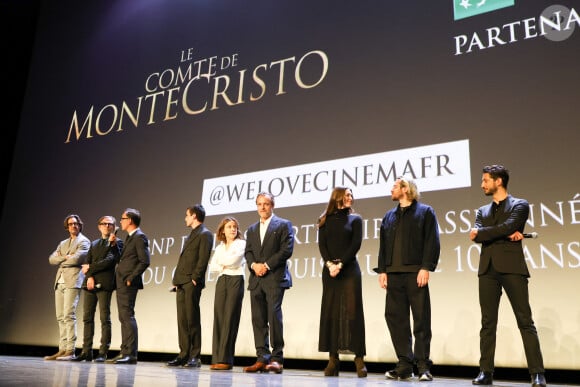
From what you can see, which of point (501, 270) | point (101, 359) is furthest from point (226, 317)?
point (501, 270)

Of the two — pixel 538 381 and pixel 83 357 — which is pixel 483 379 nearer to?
pixel 538 381

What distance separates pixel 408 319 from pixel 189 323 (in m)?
1.75

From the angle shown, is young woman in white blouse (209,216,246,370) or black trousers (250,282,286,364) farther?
young woman in white blouse (209,216,246,370)

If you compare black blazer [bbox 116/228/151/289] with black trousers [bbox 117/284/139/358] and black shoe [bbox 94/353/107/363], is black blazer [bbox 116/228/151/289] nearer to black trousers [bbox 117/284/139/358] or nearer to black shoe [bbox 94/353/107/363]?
black trousers [bbox 117/284/139/358]

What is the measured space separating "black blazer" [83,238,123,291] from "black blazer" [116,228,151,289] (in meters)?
0.16

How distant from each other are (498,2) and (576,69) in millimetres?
856

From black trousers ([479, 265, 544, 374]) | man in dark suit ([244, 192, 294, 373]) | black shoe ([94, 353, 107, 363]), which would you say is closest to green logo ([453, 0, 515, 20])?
man in dark suit ([244, 192, 294, 373])

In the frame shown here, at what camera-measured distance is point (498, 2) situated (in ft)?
14.4

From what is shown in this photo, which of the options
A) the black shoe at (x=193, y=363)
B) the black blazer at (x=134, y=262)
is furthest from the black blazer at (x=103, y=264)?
the black shoe at (x=193, y=363)

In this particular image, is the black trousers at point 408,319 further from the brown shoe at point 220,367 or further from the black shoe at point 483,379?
the brown shoe at point 220,367

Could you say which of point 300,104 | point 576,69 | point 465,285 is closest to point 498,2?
point 576,69

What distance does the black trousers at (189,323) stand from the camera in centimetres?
416

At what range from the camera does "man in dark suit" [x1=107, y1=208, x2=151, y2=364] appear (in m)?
4.34

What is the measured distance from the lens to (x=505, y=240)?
10.1 ft
